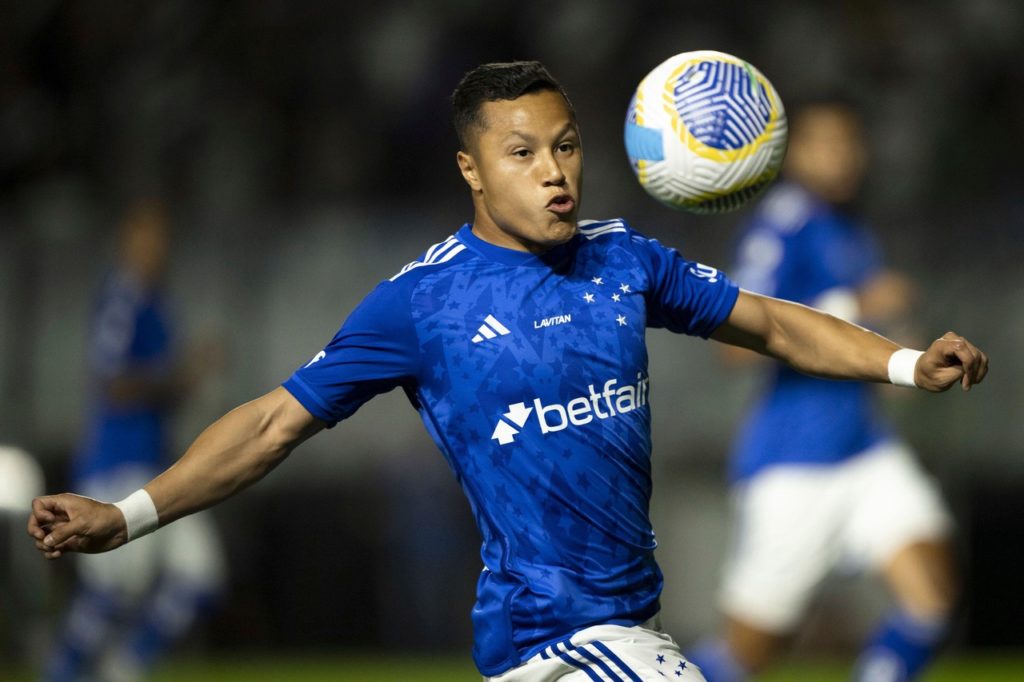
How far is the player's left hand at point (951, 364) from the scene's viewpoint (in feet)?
12.3

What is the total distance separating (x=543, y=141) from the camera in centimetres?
394

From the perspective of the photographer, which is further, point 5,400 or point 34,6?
point 34,6

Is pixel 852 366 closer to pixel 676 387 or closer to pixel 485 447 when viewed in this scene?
pixel 485 447

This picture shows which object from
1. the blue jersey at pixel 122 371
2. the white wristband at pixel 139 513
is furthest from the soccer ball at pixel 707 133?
the blue jersey at pixel 122 371

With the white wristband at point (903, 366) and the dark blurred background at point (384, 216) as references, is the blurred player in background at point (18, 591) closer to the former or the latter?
the dark blurred background at point (384, 216)

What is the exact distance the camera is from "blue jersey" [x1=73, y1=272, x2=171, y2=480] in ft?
30.8

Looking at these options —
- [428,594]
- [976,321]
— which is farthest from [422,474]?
[976,321]

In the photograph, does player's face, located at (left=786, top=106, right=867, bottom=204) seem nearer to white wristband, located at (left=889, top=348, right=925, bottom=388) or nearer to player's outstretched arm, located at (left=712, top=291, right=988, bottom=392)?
player's outstretched arm, located at (left=712, top=291, right=988, bottom=392)

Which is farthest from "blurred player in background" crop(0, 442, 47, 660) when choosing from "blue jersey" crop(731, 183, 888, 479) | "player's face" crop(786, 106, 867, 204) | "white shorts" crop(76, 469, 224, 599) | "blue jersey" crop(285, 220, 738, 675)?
"blue jersey" crop(285, 220, 738, 675)

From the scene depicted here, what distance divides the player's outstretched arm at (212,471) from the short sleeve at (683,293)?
959 millimetres

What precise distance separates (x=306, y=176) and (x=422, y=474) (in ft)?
9.68

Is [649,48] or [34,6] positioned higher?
[34,6]

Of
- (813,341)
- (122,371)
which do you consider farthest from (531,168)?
(122,371)

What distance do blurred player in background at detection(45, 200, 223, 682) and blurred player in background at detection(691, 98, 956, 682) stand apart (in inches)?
154
